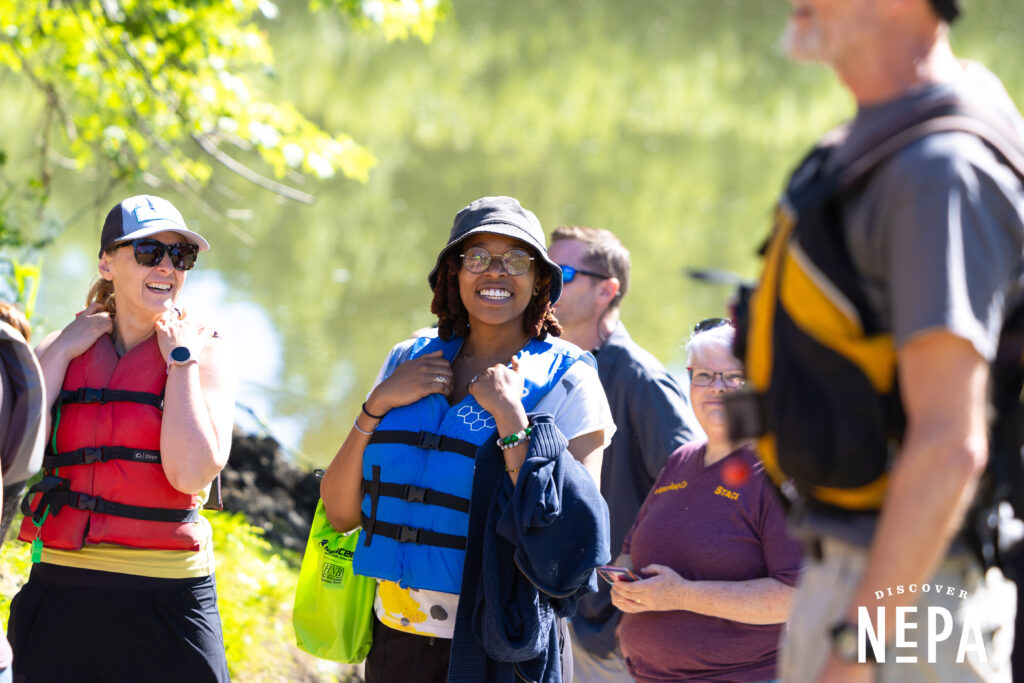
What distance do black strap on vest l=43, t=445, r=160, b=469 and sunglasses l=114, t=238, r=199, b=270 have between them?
0.61m

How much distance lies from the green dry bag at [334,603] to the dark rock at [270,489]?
3.31 meters

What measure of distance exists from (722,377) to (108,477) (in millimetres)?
2004

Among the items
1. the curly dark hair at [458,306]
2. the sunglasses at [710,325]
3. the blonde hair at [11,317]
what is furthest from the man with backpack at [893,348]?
the blonde hair at [11,317]

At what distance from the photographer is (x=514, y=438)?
315 centimetres

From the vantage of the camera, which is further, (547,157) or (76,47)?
(547,157)

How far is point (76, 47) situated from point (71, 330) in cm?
436

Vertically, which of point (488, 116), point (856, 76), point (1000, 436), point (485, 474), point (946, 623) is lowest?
point (946, 623)

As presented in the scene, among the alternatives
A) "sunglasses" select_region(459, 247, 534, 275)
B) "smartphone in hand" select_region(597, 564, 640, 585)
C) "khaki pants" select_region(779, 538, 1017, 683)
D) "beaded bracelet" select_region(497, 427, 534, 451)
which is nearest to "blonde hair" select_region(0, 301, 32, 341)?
"sunglasses" select_region(459, 247, 534, 275)

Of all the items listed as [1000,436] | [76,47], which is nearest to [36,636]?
[1000,436]

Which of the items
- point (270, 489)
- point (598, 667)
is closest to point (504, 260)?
point (598, 667)

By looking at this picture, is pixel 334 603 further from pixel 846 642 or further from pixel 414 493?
pixel 846 642

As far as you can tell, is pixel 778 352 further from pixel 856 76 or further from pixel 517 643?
pixel 517 643

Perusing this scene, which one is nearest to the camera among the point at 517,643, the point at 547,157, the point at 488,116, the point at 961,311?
the point at 961,311

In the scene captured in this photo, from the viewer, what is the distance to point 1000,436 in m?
1.84
